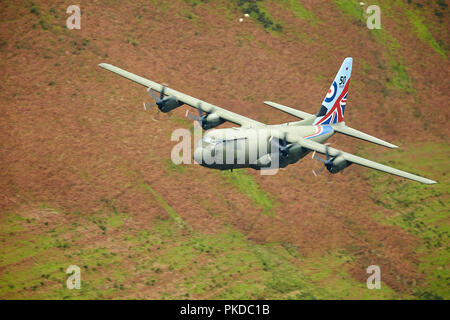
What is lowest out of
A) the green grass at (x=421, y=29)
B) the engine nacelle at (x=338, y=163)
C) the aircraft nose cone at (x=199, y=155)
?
the engine nacelle at (x=338, y=163)

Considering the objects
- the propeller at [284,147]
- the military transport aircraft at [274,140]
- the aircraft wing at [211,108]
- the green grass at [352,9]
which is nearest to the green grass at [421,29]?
the green grass at [352,9]

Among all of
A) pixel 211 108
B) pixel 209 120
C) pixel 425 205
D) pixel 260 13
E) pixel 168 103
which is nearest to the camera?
pixel 209 120

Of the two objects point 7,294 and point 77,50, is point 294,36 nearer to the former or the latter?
point 77,50

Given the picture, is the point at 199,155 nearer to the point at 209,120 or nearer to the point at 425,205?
the point at 209,120

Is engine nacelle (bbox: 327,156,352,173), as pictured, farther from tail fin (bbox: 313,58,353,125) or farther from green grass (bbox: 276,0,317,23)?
green grass (bbox: 276,0,317,23)

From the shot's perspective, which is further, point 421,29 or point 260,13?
point 421,29

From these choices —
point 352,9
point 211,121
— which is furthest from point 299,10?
point 211,121

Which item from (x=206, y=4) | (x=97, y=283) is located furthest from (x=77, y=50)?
(x=97, y=283)

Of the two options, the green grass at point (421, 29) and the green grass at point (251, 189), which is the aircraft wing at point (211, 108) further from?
the green grass at point (421, 29)
